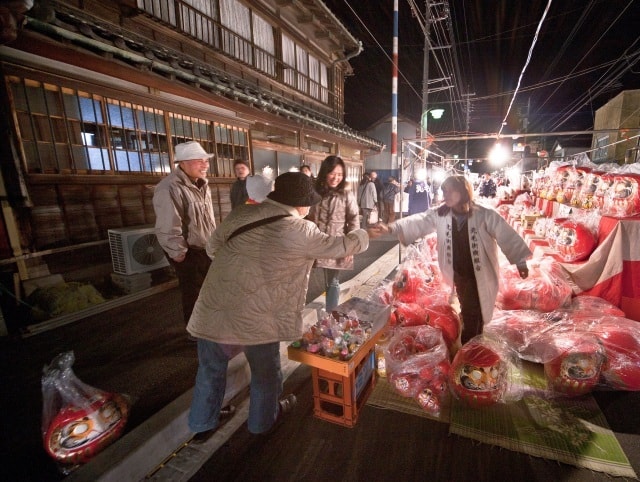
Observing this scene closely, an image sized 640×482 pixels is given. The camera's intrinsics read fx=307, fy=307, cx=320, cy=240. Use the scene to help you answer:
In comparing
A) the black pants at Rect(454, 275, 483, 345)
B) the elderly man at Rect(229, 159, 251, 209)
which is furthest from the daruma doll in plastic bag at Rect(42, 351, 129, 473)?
the elderly man at Rect(229, 159, 251, 209)

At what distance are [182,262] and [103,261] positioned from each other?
3.13m

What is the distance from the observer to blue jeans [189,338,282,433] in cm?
258

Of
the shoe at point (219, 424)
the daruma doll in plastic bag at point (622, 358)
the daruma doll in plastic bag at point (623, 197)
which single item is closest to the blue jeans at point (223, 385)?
the shoe at point (219, 424)

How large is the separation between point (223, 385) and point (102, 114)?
18.2 feet

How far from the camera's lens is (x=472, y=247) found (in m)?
3.65

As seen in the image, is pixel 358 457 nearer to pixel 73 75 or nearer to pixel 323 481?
pixel 323 481

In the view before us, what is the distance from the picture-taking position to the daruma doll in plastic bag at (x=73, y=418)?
2336mm

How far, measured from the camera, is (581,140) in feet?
141

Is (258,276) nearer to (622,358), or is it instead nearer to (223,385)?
(223,385)

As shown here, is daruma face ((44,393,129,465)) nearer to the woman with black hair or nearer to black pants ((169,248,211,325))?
black pants ((169,248,211,325))

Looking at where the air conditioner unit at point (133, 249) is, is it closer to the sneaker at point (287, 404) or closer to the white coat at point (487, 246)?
the sneaker at point (287, 404)

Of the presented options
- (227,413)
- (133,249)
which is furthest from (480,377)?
(133,249)

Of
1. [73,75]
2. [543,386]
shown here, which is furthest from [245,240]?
[73,75]

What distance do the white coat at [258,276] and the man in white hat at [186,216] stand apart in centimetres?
137
